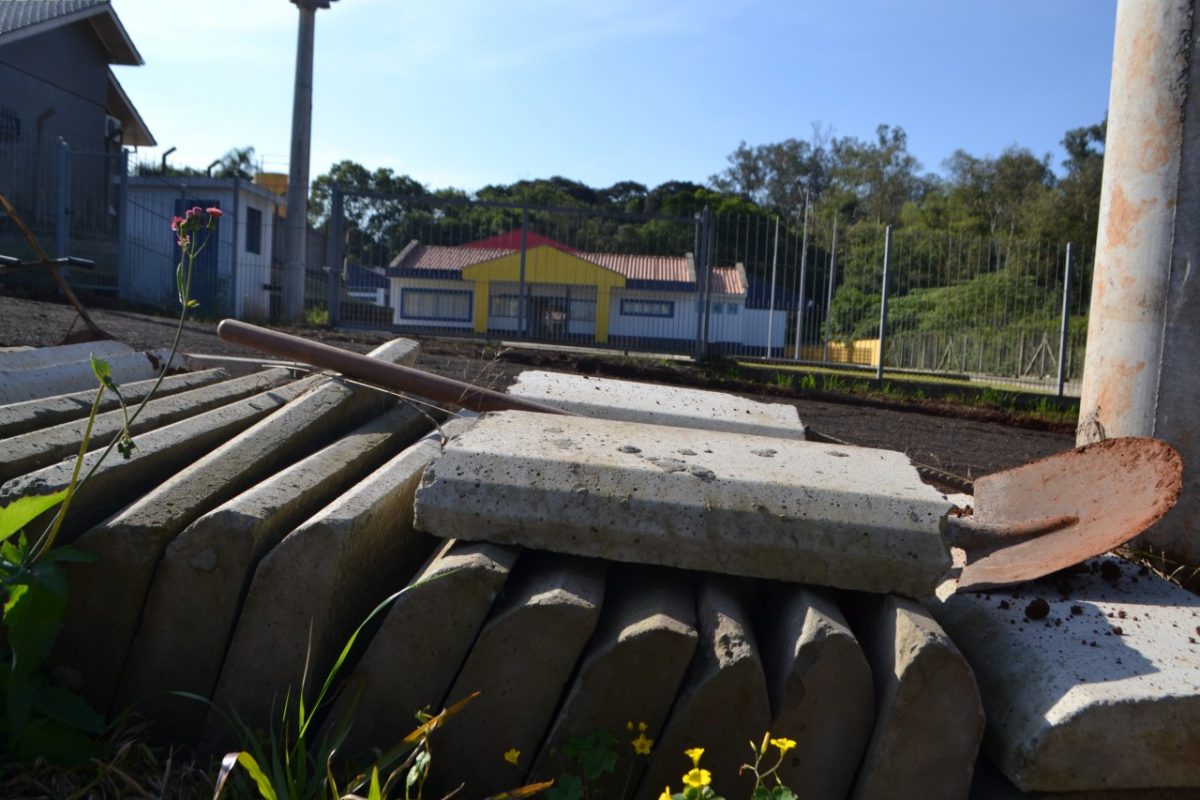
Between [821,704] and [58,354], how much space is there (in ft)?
10.8

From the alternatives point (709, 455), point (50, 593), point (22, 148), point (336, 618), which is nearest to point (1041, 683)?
point (709, 455)

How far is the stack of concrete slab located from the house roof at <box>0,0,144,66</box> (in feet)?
67.3

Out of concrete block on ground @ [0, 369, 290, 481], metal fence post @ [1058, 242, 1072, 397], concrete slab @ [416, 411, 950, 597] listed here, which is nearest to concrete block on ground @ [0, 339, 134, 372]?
concrete block on ground @ [0, 369, 290, 481]

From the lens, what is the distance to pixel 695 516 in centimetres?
244

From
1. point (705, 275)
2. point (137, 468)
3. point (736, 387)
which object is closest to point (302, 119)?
point (705, 275)

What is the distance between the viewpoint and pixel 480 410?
354cm

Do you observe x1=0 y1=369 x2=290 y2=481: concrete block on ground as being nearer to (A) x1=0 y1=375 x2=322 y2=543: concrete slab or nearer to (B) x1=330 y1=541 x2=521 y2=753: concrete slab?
(A) x1=0 y1=375 x2=322 y2=543: concrete slab

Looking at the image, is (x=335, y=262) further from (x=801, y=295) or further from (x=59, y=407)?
(x=59, y=407)

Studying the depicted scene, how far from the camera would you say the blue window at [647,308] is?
13.3 m

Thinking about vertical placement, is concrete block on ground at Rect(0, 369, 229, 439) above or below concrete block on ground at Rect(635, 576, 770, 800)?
above

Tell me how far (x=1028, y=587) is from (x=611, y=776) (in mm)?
1447

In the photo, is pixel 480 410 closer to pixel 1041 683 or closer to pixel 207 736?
pixel 207 736

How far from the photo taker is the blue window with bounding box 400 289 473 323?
13.6 m

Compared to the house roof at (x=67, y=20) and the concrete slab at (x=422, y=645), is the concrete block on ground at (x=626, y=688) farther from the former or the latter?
the house roof at (x=67, y=20)
